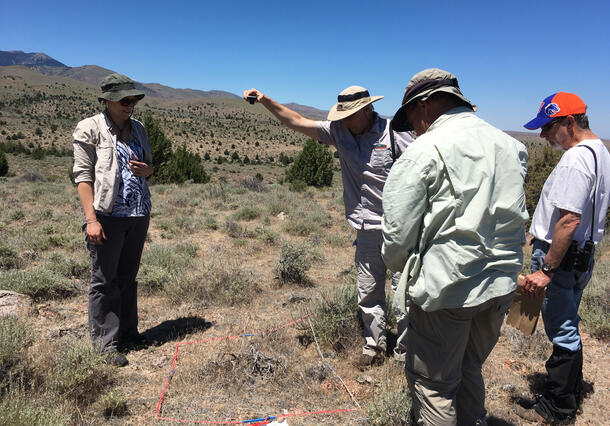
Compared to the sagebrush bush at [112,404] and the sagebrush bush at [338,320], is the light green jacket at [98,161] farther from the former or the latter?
the sagebrush bush at [338,320]

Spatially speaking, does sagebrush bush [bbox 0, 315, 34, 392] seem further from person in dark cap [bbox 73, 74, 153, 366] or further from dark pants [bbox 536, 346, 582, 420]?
dark pants [bbox 536, 346, 582, 420]

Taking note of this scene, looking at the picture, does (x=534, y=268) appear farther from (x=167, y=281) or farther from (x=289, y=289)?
(x=167, y=281)

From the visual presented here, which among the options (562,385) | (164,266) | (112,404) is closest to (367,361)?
(562,385)

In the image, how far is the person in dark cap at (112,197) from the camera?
2.83m

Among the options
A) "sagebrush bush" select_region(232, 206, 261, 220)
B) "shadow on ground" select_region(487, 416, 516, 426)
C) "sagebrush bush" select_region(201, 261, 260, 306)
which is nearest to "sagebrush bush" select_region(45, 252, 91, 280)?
"sagebrush bush" select_region(201, 261, 260, 306)

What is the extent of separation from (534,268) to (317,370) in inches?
66.3

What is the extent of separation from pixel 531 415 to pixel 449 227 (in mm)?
1821

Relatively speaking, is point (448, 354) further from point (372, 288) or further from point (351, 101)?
point (351, 101)

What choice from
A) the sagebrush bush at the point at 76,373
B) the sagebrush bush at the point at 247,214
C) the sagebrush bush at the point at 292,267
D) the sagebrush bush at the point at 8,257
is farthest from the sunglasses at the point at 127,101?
the sagebrush bush at the point at 247,214

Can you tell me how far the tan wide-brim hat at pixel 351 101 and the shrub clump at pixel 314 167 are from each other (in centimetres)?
1520

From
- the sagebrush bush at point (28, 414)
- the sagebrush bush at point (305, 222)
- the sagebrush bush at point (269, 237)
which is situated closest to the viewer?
the sagebrush bush at point (28, 414)

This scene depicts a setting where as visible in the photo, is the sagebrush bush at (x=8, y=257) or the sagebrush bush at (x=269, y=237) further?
the sagebrush bush at (x=269, y=237)

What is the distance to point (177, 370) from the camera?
3.02 m

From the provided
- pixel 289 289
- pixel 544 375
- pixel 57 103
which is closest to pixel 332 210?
pixel 289 289
